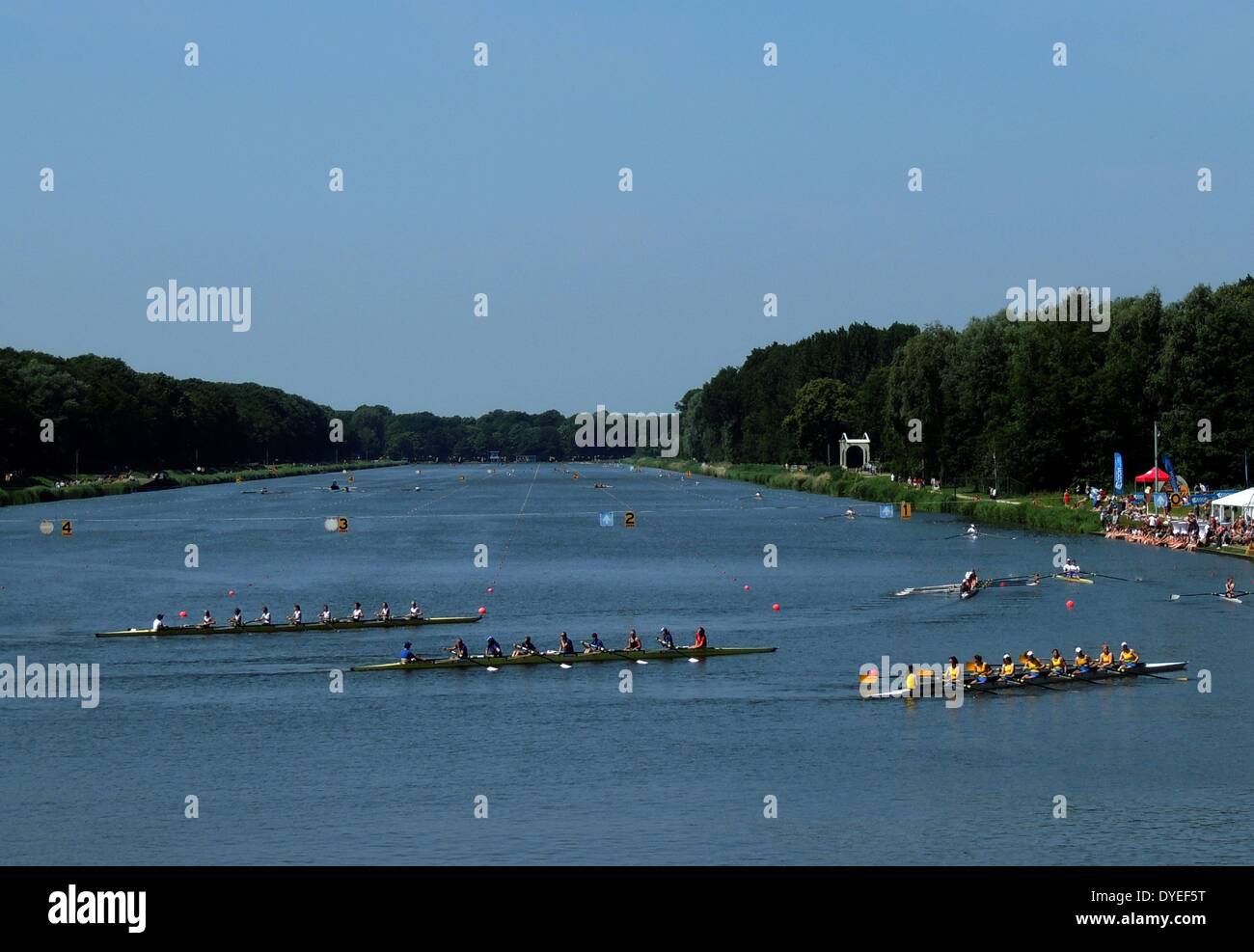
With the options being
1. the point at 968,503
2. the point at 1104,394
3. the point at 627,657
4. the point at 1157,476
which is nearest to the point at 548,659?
the point at 627,657

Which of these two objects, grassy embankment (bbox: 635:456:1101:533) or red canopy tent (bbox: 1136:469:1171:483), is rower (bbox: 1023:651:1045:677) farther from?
red canopy tent (bbox: 1136:469:1171:483)

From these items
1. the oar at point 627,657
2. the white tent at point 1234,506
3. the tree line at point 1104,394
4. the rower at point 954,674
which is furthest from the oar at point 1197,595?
the tree line at point 1104,394

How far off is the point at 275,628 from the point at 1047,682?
32.4 meters

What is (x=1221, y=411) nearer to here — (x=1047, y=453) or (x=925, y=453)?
(x=1047, y=453)

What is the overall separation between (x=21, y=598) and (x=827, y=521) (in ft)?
250

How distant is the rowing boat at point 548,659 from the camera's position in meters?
53.3

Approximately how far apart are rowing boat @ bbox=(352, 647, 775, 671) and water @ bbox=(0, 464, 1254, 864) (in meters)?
0.47

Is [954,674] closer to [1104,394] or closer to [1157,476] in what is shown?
[1157,476]

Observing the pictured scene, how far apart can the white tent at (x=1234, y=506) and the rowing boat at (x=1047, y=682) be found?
3969 cm

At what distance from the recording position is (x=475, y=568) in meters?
94.6

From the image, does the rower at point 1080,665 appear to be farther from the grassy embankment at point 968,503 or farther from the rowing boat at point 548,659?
the grassy embankment at point 968,503
